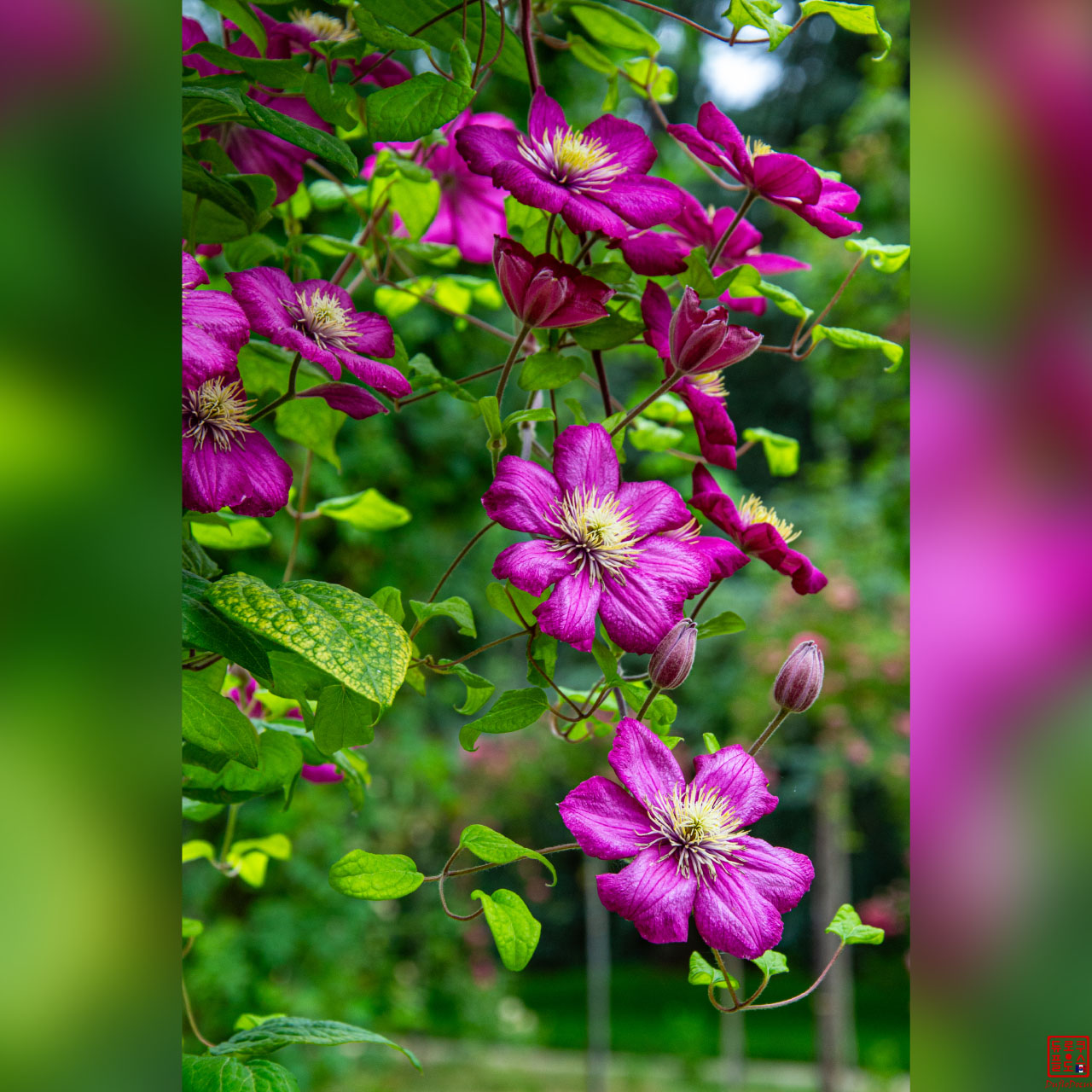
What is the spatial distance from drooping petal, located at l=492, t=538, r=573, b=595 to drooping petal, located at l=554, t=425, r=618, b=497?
4 centimetres

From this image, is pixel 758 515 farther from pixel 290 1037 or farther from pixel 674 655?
pixel 290 1037

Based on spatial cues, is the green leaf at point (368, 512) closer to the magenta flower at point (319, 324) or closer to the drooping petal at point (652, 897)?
the magenta flower at point (319, 324)

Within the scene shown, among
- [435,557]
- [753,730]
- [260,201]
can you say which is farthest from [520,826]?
[260,201]

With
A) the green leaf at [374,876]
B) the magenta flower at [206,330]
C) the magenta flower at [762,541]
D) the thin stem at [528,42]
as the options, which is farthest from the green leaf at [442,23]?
the green leaf at [374,876]

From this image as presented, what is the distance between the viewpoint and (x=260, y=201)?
42 cm

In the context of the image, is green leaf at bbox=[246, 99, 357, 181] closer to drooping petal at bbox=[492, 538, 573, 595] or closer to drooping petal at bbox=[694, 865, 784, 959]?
drooping petal at bbox=[492, 538, 573, 595]

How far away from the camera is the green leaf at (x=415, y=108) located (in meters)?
0.37

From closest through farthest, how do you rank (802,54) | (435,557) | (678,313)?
(678,313) → (435,557) → (802,54)

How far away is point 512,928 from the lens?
1.30 ft

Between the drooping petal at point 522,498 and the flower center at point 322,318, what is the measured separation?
89 mm
